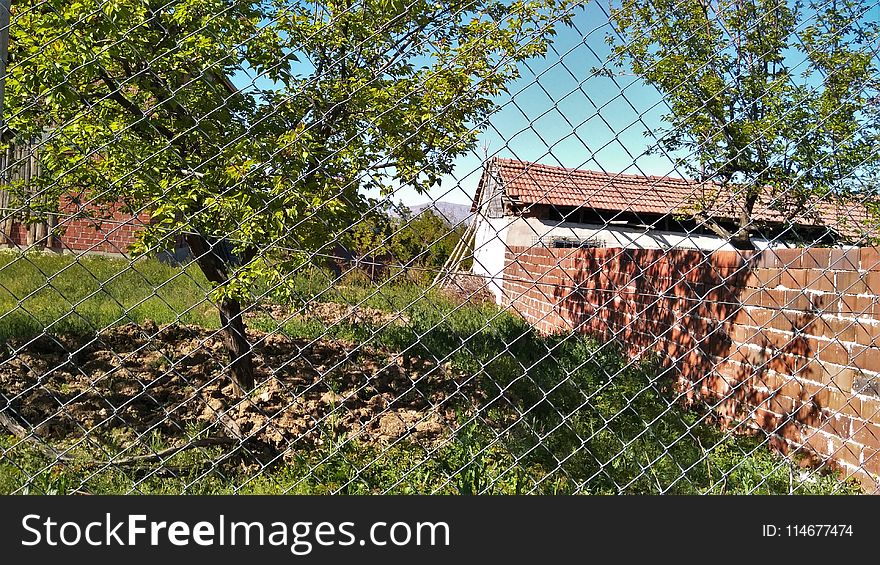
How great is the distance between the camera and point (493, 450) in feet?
9.81

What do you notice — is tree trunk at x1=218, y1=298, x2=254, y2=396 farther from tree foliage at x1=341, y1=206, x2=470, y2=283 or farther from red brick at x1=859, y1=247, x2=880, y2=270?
red brick at x1=859, y1=247, x2=880, y2=270

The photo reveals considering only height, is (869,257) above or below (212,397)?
above

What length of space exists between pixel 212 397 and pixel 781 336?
3.06 metres

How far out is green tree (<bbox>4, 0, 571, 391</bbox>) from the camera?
236cm

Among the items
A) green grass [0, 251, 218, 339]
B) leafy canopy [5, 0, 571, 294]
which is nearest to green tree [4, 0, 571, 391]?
leafy canopy [5, 0, 571, 294]

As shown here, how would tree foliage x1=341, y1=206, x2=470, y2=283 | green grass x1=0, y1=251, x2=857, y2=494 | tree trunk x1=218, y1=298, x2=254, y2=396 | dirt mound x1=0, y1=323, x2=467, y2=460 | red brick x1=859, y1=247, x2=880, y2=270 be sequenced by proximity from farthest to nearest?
tree trunk x1=218, y1=298, x2=254, y2=396 < dirt mound x1=0, y1=323, x2=467, y2=460 < red brick x1=859, y1=247, x2=880, y2=270 < green grass x1=0, y1=251, x2=857, y2=494 < tree foliage x1=341, y1=206, x2=470, y2=283

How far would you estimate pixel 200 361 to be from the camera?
13.6ft

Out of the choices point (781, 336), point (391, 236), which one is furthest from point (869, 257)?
point (391, 236)

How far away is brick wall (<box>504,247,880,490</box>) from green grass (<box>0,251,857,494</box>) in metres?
0.18

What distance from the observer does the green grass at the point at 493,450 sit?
7.50 feet

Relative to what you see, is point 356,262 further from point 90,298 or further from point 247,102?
point 90,298

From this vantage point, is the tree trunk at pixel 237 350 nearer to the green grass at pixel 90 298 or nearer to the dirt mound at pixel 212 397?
the dirt mound at pixel 212 397
